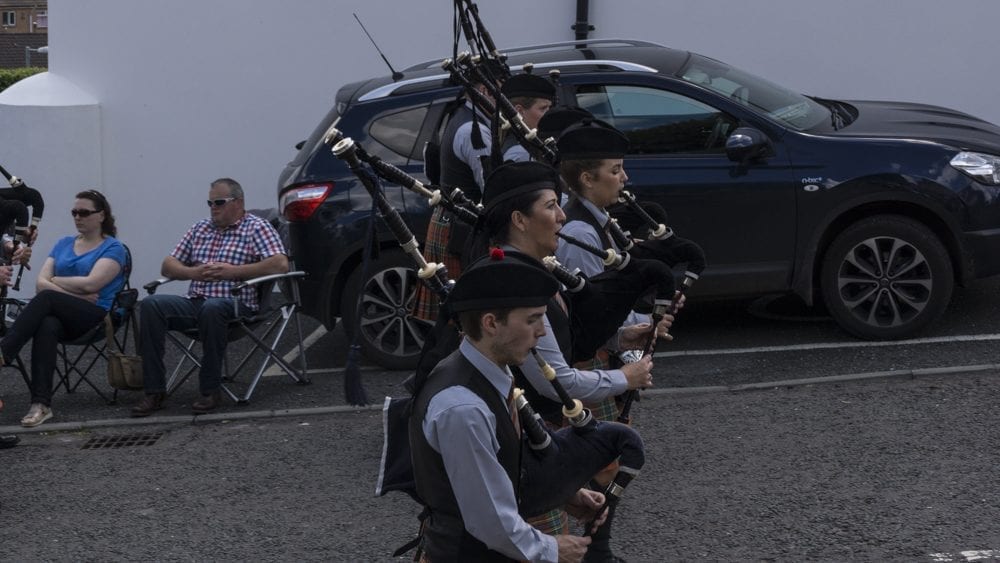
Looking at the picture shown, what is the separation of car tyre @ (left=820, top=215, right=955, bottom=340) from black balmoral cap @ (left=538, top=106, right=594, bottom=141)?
3.31 metres

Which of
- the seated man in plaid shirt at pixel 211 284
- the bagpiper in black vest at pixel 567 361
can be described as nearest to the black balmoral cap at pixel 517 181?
the bagpiper in black vest at pixel 567 361

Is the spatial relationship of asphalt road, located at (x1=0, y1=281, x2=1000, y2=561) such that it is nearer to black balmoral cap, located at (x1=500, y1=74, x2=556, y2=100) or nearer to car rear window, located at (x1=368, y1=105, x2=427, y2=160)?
car rear window, located at (x1=368, y1=105, x2=427, y2=160)

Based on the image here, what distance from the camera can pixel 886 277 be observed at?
29.4 feet

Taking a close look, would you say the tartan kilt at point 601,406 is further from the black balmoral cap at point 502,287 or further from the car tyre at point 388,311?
the car tyre at point 388,311

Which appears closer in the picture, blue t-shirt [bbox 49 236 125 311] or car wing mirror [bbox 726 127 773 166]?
car wing mirror [bbox 726 127 773 166]

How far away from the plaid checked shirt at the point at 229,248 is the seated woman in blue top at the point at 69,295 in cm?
47

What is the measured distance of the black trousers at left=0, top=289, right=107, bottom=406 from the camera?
8.76 metres

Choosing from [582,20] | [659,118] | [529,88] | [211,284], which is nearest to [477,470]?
[529,88]

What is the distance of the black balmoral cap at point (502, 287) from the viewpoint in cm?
356

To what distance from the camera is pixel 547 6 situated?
12141 mm

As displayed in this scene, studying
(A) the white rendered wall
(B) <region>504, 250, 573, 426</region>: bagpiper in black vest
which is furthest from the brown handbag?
(B) <region>504, 250, 573, 426</region>: bagpiper in black vest

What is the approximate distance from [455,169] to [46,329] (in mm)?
3272

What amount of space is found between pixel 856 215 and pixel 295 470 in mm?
3939

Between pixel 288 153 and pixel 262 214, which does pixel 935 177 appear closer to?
pixel 262 214
